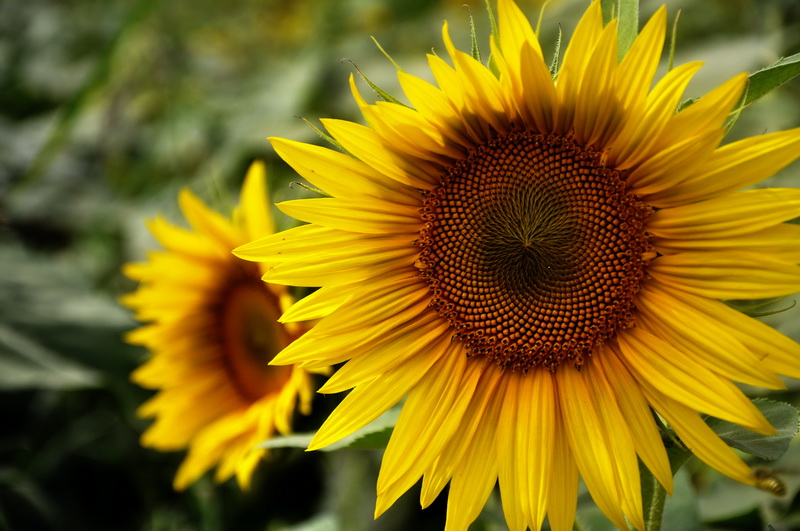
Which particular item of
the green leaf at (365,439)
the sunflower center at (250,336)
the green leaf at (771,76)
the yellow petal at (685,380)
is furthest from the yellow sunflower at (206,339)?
the green leaf at (771,76)

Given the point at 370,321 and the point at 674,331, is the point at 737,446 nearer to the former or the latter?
the point at 674,331

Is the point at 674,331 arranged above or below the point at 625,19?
below

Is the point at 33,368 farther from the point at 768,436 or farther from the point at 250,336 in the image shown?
the point at 768,436

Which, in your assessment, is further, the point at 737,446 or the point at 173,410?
the point at 173,410

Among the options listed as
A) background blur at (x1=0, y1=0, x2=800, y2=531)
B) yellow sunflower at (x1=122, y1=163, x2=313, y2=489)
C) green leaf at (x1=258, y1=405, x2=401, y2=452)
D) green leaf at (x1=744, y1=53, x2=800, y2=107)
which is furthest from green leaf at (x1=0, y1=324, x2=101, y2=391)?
green leaf at (x1=744, y1=53, x2=800, y2=107)

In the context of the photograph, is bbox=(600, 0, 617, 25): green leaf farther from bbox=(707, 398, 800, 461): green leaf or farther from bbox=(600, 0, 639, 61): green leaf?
bbox=(707, 398, 800, 461): green leaf

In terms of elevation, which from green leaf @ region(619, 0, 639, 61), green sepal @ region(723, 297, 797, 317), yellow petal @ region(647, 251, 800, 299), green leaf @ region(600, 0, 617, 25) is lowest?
green sepal @ region(723, 297, 797, 317)

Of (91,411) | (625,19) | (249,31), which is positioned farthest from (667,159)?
(249,31)
